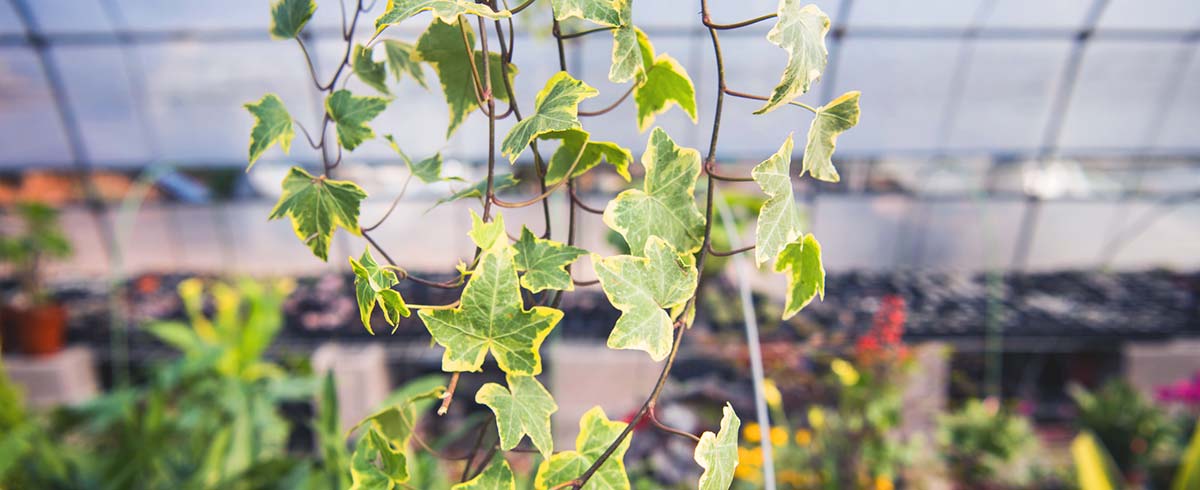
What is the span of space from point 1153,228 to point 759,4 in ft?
8.14

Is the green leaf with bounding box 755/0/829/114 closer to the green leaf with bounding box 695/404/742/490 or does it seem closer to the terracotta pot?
the green leaf with bounding box 695/404/742/490

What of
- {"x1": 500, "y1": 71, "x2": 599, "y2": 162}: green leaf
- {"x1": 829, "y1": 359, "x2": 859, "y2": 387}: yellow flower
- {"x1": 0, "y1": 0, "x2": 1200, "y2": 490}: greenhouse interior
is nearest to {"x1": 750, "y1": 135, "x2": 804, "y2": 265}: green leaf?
{"x1": 500, "y1": 71, "x2": 599, "y2": 162}: green leaf

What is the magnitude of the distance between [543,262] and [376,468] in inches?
7.2

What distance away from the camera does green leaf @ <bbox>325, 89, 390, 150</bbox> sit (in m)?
0.49

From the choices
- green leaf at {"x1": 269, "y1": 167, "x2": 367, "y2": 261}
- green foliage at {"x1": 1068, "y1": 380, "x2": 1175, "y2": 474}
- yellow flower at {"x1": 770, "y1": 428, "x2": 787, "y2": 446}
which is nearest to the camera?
green leaf at {"x1": 269, "y1": 167, "x2": 367, "y2": 261}

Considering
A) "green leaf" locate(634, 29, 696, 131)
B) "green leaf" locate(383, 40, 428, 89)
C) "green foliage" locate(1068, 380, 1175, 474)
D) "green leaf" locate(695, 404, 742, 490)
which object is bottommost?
"green foliage" locate(1068, 380, 1175, 474)

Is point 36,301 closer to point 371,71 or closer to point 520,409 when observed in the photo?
point 371,71

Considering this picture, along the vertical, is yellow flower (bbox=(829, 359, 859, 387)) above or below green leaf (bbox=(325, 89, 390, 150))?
below

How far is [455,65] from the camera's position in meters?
0.50

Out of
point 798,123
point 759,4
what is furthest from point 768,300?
point 759,4

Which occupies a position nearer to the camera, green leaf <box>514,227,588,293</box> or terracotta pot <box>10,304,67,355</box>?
green leaf <box>514,227,588,293</box>

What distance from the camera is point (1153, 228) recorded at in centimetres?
359

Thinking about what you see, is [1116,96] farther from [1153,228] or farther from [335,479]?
[335,479]

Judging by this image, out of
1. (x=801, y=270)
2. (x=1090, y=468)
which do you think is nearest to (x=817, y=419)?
(x=1090, y=468)
